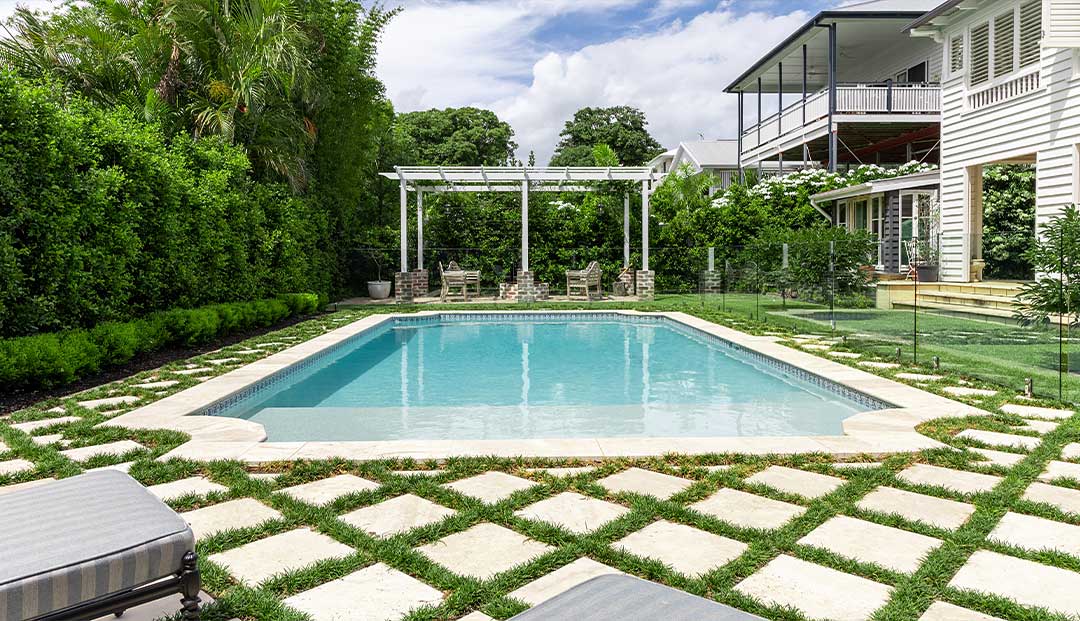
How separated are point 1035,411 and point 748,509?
3366 millimetres

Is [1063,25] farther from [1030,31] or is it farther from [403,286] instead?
[403,286]

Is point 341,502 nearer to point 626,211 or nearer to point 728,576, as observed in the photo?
point 728,576

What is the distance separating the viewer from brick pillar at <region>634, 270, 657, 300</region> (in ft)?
56.7

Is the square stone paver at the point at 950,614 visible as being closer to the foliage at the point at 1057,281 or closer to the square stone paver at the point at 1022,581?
the square stone paver at the point at 1022,581

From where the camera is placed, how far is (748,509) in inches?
129

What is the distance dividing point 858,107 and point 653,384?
1348 cm

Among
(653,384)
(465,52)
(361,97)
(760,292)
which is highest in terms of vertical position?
(465,52)

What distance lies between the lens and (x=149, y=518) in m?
2.21

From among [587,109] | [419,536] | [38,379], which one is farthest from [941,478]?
[587,109]

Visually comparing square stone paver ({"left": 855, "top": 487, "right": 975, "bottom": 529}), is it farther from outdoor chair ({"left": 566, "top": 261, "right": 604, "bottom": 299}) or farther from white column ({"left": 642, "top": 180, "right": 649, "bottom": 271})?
white column ({"left": 642, "top": 180, "right": 649, "bottom": 271})

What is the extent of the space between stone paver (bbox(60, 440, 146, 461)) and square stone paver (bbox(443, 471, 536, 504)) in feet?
6.79

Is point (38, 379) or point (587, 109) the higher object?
point (587, 109)

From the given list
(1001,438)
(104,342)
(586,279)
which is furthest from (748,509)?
(586,279)

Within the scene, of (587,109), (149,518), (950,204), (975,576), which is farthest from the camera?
(587,109)
